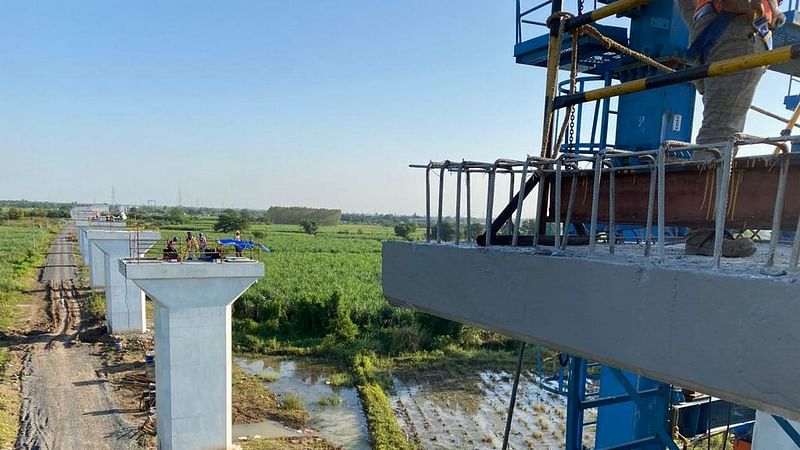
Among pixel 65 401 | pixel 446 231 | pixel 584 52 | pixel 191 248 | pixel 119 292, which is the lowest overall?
pixel 65 401

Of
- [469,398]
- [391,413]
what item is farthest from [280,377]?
[469,398]

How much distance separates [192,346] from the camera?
11.0 metres

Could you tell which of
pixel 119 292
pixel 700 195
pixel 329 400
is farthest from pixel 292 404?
pixel 700 195

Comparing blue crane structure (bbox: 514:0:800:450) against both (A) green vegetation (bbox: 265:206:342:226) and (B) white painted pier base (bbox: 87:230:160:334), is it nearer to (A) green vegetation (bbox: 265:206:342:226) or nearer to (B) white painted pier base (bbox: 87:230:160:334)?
(B) white painted pier base (bbox: 87:230:160:334)

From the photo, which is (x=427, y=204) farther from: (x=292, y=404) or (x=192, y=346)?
(x=292, y=404)

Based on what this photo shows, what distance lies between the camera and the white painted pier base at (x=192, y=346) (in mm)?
10867

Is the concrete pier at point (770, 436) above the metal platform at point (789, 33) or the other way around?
the other way around

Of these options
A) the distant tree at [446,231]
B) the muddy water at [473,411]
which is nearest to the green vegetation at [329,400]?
the muddy water at [473,411]

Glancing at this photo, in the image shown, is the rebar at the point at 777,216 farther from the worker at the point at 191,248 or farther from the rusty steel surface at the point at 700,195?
the worker at the point at 191,248

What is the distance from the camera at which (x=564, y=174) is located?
3.40 m

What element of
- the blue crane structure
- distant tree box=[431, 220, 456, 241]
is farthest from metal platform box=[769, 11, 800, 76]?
distant tree box=[431, 220, 456, 241]

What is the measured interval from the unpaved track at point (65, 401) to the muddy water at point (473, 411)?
7432 millimetres

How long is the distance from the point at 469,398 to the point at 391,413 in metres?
3.07

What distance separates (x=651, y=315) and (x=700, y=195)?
943 mm
